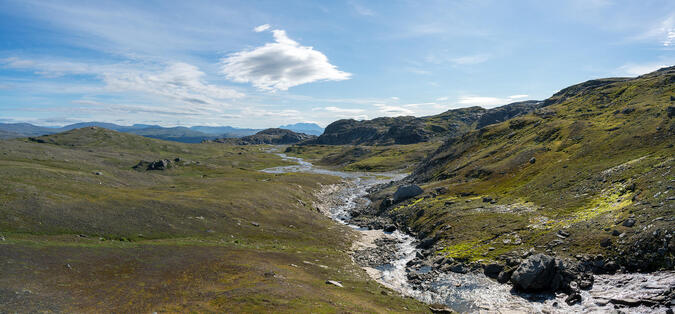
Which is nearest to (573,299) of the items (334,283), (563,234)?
(563,234)

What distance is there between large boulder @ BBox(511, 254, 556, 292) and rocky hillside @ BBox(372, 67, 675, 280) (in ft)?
19.6

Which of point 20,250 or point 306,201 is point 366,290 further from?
point 306,201

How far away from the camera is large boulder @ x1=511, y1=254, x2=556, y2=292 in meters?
38.6

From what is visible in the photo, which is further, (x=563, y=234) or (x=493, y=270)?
(x=563, y=234)

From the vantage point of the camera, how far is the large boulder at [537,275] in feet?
127

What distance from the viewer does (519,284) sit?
39906 mm

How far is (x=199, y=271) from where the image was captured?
1559 inches

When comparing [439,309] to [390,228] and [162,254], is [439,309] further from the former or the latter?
[390,228]

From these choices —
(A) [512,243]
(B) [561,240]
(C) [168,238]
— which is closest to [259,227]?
(C) [168,238]

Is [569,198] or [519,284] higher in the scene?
[569,198]

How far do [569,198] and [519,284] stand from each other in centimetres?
3134

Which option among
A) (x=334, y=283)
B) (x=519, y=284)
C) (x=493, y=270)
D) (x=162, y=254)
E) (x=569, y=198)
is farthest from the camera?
(x=569, y=198)

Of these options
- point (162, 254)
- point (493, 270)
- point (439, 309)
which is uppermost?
point (162, 254)

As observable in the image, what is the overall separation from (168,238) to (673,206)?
75.8m
